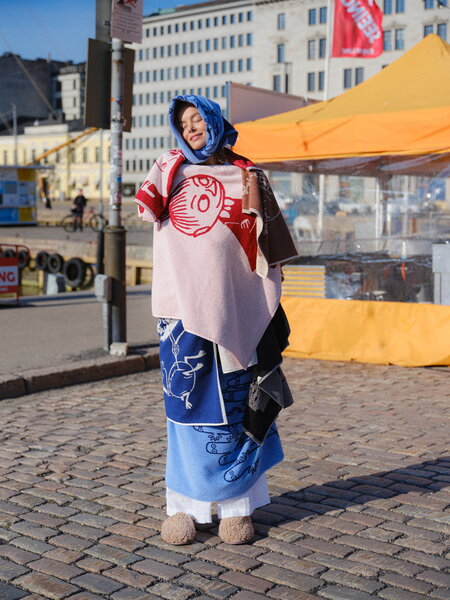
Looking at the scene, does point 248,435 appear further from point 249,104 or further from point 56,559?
point 249,104

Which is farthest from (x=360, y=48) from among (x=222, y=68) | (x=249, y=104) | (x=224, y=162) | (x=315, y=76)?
(x=222, y=68)

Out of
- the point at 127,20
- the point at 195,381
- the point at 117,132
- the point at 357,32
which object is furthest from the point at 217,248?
the point at 357,32

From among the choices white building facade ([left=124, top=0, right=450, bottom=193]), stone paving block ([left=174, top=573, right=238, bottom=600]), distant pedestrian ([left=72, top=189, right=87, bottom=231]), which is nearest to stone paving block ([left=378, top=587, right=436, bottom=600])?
stone paving block ([left=174, top=573, right=238, bottom=600])

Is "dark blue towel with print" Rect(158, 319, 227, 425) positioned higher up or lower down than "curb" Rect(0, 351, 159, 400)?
higher up

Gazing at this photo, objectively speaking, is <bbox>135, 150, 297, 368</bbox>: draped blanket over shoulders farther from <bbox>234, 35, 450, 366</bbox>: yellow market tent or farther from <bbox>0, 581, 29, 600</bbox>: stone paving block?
<bbox>234, 35, 450, 366</bbox>: yellow market tent

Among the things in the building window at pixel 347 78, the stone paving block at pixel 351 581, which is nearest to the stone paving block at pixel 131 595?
the stone paving block at pixel 351 581

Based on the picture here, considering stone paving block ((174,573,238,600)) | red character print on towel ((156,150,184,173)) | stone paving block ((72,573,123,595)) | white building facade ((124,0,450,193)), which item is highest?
white building facade ((124,0,450,193))

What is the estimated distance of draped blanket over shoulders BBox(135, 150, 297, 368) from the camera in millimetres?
4004

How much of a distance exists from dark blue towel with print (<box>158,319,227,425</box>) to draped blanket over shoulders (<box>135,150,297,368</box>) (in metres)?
0.06

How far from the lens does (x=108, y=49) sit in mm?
8836

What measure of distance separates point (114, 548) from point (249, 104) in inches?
295

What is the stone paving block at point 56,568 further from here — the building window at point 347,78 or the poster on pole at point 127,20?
the building window at point 347,78

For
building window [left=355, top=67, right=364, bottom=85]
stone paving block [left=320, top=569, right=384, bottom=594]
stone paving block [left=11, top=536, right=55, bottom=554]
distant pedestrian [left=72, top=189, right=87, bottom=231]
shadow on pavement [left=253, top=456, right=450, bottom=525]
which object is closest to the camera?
stone paving block [left=320, top=569, right=384, bottom=594]

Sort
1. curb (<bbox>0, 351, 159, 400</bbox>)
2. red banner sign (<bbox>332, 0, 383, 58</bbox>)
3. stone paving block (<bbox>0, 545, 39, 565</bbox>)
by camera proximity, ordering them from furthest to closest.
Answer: red banner sign (<bbox>332, 0, 383, 58</bbox>), curb (<bbox>0, 351, 159, 400</bbox>), stone paving block (<bbox>0, 545, 39, 565</bbox>)
